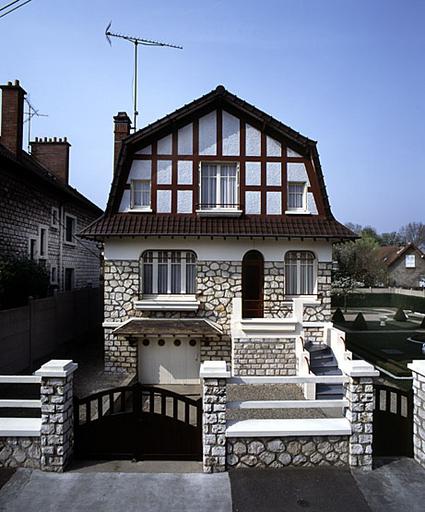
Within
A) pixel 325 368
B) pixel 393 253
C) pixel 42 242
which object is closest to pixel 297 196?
pixel 325 368

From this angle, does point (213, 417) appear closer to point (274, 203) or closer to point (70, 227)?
point (274, 203)

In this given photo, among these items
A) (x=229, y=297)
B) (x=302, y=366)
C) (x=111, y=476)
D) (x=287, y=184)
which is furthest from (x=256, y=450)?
(x=287, y=184)

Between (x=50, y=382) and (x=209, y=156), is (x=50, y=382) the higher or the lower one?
the lower one

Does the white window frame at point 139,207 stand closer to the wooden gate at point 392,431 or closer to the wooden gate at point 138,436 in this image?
the wooden gate at point 138,436

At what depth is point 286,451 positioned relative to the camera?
234 inches

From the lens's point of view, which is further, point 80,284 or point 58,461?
point 80,284

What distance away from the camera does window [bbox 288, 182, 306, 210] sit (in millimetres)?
12883

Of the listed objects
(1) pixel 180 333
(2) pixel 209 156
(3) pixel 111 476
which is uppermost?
(2) pixel 209 156

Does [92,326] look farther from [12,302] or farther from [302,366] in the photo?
[302,366]

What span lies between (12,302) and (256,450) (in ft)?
31.2

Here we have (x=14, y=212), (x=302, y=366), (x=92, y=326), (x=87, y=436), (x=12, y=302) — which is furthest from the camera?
(x=92, y=326)

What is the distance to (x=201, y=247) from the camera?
12.3m

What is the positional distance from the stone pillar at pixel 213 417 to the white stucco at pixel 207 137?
857 cm

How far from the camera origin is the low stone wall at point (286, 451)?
19.4 feet
